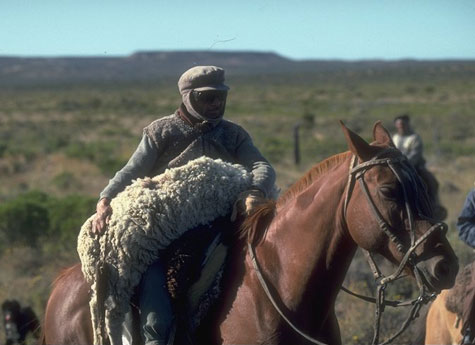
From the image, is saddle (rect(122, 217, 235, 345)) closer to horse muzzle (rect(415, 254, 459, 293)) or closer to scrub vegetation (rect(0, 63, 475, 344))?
horse muzzle (rect(415, 254, 459, 293))

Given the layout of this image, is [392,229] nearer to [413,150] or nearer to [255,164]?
[255,164]

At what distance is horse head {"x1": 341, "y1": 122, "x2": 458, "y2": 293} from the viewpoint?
12.9 ft

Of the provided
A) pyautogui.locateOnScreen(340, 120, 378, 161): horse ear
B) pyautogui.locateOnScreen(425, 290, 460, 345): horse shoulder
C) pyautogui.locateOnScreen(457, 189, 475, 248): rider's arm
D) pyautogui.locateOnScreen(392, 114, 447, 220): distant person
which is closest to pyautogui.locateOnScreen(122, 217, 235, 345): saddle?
pyautogui.locateOnScreen(340, 120, 378, 161): horse ear

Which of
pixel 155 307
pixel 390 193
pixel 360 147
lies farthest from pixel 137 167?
pixel 390 193

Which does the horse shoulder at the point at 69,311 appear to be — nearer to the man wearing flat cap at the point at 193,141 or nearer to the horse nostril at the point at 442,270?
the man wearing flat cap at the point at 193,141

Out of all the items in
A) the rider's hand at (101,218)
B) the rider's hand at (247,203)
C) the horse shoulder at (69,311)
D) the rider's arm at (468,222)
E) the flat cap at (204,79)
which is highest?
the flat cap at (204,79)

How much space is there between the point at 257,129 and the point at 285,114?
13.6m

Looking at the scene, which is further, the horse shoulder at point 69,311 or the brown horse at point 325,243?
the horse shoulder at point 69,311

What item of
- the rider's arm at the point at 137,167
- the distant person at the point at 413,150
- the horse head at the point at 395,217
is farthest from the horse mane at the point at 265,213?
the distant person at the point at 413,150

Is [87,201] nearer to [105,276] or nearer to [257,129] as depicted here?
[105,276]

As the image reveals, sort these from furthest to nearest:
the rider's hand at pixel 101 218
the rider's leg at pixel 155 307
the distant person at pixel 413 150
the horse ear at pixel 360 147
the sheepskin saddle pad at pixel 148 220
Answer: the distant person at pixel 413 150 < the rider's hand at pixel 101 218 < the sheepskin saddle pad at pixel 148 220 < the rider's leg at pixel 155 307 < the horse ear at pixel 360 147

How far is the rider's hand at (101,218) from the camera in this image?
4.77 metres

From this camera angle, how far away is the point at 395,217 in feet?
13.1

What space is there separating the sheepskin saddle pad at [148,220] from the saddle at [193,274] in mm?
64
